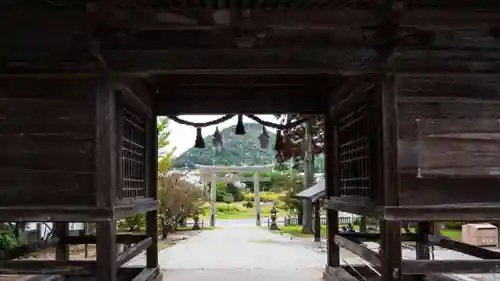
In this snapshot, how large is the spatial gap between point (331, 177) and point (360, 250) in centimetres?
243

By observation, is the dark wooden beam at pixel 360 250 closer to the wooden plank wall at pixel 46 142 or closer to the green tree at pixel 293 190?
the wooden plank wall at pixel 46 142

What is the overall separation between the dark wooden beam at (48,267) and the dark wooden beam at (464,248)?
14.6 feet

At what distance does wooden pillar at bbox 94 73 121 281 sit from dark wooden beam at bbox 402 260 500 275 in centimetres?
271

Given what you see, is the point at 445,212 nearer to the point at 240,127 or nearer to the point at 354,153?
the point at 354,153

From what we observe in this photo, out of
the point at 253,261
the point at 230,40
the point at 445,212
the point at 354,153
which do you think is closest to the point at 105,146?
the point at 230,40

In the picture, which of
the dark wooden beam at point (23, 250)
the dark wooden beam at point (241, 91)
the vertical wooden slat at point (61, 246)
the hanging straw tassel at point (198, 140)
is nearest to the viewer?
the dark wooden beam at point (23, 250)

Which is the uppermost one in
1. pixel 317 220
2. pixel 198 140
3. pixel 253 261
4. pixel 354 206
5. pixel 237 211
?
pixel 198 140

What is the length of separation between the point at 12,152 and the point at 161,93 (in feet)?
11.1

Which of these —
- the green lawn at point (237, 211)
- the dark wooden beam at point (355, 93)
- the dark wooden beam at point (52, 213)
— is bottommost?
the green lawn at point (237, 211)

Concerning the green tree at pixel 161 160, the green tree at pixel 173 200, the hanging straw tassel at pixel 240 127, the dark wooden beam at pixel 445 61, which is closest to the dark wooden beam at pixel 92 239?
the hanging straw tassel at pixel 240 127

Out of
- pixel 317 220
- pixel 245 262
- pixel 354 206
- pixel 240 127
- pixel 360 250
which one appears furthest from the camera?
pixel 317 220

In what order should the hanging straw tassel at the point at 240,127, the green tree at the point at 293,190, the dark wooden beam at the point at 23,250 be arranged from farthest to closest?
the green tree at the point at 293,190
the hanging straw tassel at the point at 240,127
the dark wooden beam at the point at 23,250

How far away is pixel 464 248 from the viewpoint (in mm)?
6766

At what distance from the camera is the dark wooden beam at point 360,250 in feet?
17.6
